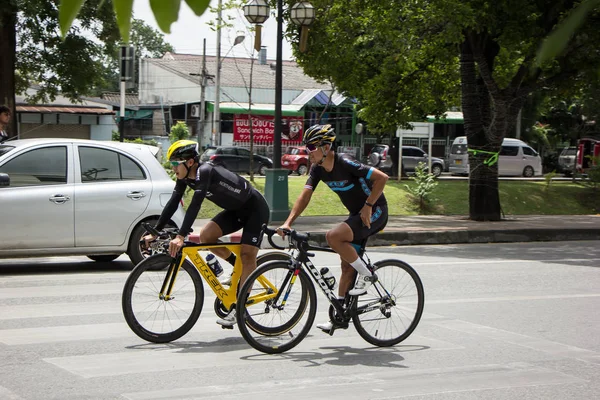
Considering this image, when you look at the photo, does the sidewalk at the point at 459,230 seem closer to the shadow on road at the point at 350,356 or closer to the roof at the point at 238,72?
the shadow on road at the point at 350,356

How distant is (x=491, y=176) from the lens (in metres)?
19.8

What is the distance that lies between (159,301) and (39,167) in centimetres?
446

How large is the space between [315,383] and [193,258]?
5.59 ft

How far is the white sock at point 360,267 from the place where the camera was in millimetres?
7078

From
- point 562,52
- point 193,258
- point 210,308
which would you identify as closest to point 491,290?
point 210,308

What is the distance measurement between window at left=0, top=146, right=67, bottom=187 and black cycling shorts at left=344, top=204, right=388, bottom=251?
520 centimetres

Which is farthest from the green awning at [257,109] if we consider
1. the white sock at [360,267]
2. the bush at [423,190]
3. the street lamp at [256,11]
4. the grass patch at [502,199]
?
the white sock at [360,267]

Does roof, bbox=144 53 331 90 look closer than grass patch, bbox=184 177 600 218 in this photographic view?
No

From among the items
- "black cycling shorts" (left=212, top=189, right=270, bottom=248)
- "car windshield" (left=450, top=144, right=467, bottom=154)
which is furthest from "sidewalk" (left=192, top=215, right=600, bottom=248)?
"car windshield" (left=450, top=144, right=467, bottom=154)

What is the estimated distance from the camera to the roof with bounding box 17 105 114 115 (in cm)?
3734

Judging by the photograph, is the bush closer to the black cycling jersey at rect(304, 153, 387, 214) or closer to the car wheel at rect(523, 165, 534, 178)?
the black cycling jersey at rect(304, 153, 387, 214)

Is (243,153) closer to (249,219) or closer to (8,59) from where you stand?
(8,59)

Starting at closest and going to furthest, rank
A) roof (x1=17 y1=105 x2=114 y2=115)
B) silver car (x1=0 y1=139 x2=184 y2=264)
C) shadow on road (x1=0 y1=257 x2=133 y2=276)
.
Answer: silver car (x1=0 y1=139 x2=184 y2=264) < shadow on road (x1=0 y1=257 x2=133 y2=276) < roof (x1=17 y1=105 x2=114 y2=115)

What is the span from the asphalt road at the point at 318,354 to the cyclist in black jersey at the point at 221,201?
2.60 feet
